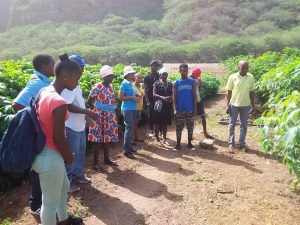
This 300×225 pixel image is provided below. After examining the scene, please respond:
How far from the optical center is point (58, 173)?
2.84m

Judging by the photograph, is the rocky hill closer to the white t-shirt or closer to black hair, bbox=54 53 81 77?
the white t-shirt

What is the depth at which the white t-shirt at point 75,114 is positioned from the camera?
13.4ft

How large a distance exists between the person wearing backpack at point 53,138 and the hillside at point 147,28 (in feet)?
104

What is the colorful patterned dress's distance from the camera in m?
5.21

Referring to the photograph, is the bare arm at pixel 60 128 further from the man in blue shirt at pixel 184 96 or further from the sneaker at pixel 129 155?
the man in blue shirt at pixel 184 96

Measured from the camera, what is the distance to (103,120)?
209 inches

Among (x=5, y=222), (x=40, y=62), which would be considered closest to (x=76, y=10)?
(x=40, y=62)

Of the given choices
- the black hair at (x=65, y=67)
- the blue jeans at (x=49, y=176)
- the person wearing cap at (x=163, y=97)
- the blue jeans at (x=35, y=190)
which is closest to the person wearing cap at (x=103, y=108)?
the blue jeans at (x=35, y=190)

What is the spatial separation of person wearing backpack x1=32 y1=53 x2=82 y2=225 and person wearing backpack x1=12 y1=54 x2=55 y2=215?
30.9 inches

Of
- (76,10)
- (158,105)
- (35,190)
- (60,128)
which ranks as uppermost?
(76,10)

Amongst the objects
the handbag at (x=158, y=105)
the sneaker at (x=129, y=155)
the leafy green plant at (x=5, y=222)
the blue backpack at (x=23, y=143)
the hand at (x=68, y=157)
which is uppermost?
the blue backpack at (x=23, y=143)

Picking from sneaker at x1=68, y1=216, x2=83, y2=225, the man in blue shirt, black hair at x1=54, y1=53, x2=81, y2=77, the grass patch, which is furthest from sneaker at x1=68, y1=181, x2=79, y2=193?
the man in blue shirt

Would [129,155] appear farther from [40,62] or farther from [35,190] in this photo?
[40,62]

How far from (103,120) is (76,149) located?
3.72ft
